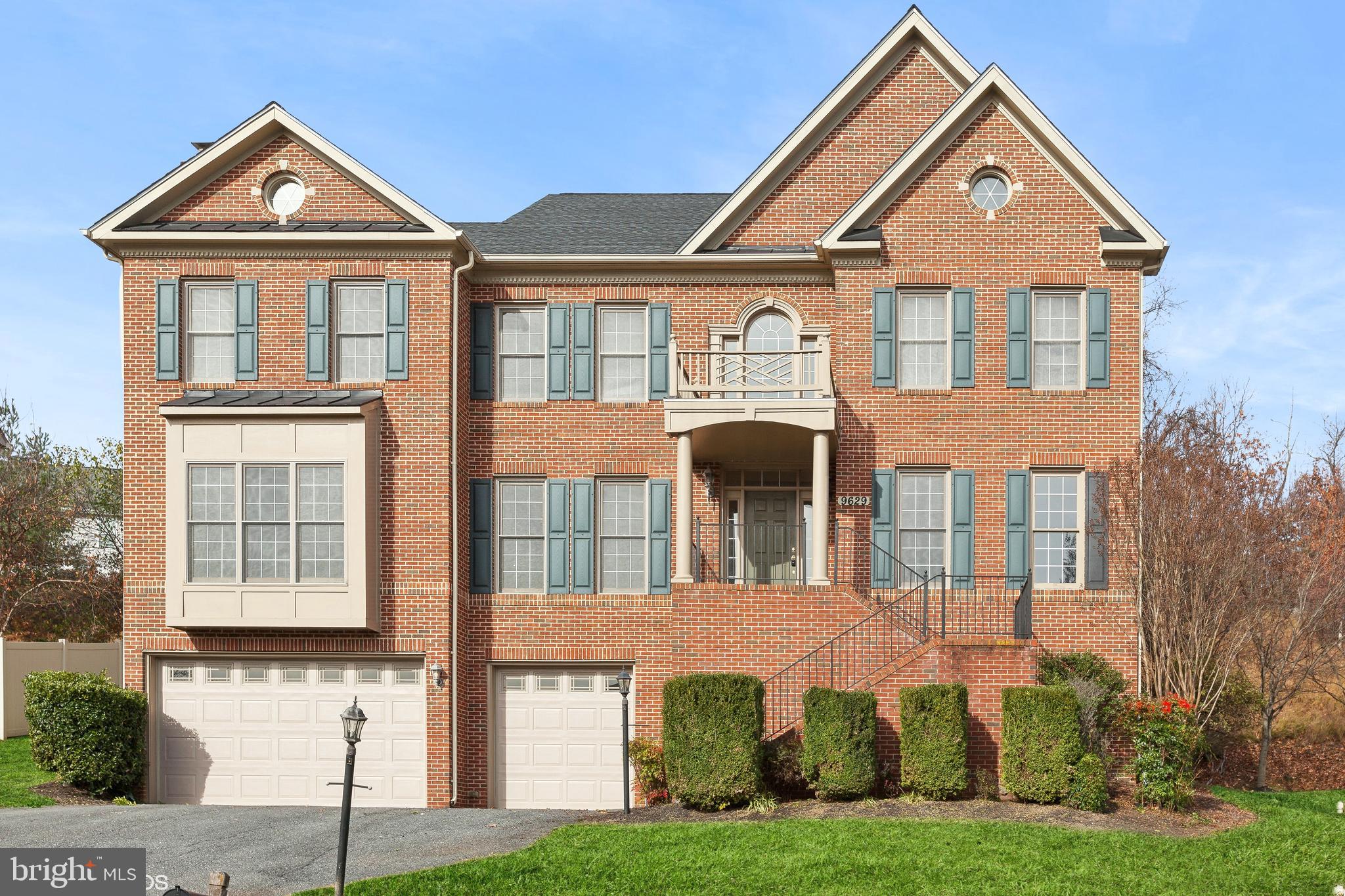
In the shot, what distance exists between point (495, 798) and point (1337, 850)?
1185 centimetres

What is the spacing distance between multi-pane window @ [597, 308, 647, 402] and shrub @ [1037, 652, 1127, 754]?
24.7 feet

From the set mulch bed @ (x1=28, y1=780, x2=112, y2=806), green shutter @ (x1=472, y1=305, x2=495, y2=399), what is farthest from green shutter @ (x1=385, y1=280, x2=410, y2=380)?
mulch bed @ (x1=28, y1=780, x2=112, y2=806)

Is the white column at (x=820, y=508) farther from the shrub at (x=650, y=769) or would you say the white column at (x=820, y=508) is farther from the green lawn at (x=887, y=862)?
the green lawn at (x=887, y=862)

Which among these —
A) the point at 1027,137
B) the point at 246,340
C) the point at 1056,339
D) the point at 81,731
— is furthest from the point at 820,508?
the point at 81,731

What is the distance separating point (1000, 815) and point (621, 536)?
7.84 m

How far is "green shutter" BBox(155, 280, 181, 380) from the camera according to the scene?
814 inches

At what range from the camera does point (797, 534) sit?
21844mm

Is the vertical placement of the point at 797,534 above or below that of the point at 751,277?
below

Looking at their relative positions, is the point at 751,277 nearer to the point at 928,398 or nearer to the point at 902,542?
the point at 928,398

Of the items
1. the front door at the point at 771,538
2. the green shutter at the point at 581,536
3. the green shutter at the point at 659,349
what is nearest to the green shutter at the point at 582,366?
the green shutter at the point at 659,349

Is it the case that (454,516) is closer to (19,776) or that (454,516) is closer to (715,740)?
(715,740)

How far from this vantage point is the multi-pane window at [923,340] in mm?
20953

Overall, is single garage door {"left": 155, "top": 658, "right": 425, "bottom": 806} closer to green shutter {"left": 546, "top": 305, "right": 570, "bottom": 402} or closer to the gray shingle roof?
green shutter {"left": 546, "top": 305, "right": 570, "bottom": 402}

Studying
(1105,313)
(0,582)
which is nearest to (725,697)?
(1105,313)
